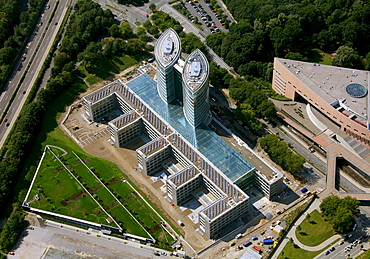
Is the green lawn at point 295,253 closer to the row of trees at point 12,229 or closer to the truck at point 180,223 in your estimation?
the truck at point 180,223

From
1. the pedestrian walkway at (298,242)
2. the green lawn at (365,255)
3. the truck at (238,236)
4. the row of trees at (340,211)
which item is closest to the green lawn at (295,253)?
the pedestrian walkway at (298,242)

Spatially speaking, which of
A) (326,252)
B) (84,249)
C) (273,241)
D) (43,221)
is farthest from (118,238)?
(326,252)

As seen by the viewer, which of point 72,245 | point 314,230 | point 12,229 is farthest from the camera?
point 12,229

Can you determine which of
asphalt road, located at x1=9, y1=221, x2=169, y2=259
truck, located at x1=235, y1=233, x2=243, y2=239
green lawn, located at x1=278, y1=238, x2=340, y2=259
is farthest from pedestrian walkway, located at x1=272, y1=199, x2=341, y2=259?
asphalt road, located at x1=9, y1=221, x2=169, y2=259

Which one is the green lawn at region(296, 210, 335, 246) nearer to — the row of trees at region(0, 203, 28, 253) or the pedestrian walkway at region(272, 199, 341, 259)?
the pedestrian walkway at region(272, 199, 341, 259)

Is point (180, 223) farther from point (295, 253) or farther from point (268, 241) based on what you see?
point (295, 253)

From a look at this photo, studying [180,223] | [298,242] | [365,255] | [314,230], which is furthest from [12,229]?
[365,255]
